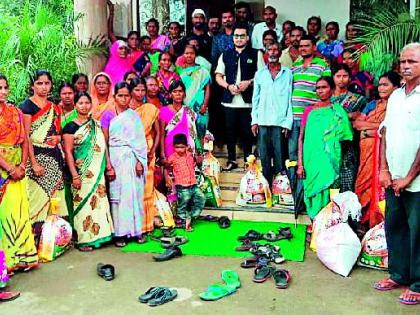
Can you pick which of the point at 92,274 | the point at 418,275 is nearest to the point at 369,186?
the point at 418,275

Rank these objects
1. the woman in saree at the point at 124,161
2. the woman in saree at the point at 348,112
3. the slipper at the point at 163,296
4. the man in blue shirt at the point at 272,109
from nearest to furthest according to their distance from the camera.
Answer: the slipper at the point at 163,296, the woman in saree at the point at 124,161, the woman in saree at the point at 348,112, the man in blue shirt at the point at 272,109

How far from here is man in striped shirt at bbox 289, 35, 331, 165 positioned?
6.21 meters

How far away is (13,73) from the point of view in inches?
249

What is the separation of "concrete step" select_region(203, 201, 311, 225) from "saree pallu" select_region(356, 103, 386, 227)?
2.47ft

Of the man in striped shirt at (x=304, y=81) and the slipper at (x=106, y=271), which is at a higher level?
the man in striped shirt at (x=304, y=81)

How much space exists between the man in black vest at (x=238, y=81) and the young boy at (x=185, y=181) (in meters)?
0.94

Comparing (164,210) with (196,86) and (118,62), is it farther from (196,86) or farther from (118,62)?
(118,62)

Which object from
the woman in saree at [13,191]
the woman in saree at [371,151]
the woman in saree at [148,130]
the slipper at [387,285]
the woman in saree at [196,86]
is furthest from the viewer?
the woman in saree at [196,86]

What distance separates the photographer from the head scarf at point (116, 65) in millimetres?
7191

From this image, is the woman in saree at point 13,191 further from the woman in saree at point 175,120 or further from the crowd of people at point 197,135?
the woman in saree at point 175,120

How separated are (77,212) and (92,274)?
2.65 feet

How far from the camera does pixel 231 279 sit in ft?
15.4

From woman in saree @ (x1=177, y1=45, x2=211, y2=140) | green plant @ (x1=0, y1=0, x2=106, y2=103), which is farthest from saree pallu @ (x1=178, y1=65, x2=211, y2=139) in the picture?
green plant @ (x1=0, y1=0, x2=106, y2=103)

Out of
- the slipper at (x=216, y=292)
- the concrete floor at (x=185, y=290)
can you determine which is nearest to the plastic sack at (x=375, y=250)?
the concrete floor at (x=185, y=290)
